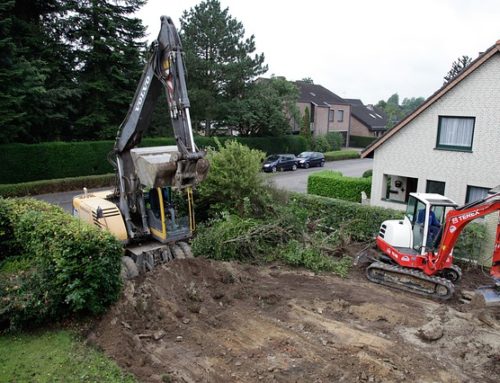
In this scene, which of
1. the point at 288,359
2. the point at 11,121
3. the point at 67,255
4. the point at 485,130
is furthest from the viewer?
the point at 11,121

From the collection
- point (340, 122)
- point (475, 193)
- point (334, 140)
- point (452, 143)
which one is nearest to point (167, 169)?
point (452, 143)

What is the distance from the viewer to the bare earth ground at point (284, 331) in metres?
7.58

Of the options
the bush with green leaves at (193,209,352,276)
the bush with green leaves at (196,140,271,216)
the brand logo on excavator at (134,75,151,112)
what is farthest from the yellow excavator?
the bush with green leaves at (196,140,271,216)

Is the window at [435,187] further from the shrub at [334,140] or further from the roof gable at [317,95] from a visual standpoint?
the roof gable at [317,95]

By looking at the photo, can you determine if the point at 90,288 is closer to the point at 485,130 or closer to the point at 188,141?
the point at 188,141

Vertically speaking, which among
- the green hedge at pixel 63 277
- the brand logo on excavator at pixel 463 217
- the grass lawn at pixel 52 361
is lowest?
the grass lawn at pixel 52 361

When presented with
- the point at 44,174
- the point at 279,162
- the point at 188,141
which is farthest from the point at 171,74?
the point at 279,162

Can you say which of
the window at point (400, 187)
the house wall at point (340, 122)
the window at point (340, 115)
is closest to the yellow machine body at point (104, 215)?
the window at point (400, 187)

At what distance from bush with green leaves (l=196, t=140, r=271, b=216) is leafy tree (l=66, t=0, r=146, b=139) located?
18003mm

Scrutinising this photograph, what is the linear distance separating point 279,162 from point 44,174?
18.2m

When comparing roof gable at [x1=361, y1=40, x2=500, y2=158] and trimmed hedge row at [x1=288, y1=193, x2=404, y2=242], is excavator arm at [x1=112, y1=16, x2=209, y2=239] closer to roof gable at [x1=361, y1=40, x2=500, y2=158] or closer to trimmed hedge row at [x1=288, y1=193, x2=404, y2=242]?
trimmed hedge row at [x1=288, y1=193, x2=404, y2=242]

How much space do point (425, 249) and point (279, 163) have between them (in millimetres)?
24864

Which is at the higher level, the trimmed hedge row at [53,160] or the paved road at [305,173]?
the trimmed hedge row at [53,160]

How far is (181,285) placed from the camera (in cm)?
1058
